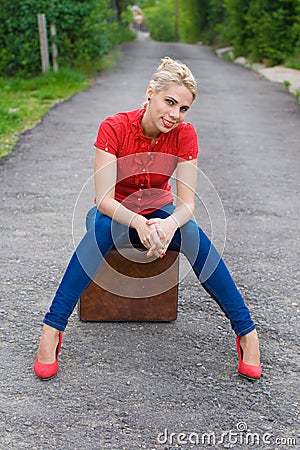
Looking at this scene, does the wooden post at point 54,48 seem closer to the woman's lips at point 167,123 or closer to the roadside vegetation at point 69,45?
the roadside vegetation at point 69,45

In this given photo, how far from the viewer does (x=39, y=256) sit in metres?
4.13

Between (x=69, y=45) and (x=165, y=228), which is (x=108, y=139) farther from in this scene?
(x=69, y=45)

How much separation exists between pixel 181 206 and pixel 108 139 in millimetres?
438

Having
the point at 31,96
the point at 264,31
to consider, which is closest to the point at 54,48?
the point at 31,96

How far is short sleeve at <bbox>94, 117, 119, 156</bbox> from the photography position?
9.59 feet

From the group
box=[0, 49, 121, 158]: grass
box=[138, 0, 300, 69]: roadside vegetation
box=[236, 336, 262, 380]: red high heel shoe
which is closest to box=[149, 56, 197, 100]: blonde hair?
box=[236, 336, 262, 380]: red high heel shoe

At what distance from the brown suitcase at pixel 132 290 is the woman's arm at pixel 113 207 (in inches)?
8.8

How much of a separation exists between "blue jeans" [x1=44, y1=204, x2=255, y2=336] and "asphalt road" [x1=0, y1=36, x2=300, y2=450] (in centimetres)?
25

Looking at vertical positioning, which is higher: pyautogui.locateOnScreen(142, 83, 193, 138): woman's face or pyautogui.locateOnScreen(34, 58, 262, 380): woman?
pyautogui.locateOnScreen(142, 83, 193, 138): woman's face

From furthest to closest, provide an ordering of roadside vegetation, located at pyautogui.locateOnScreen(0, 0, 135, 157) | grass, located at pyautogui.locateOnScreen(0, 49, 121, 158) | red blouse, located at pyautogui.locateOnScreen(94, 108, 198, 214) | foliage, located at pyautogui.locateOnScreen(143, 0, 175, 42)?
1. foliage, located at pyautogui.locateOnScreen(143, 0, 175, 42)
2. roadside vegetation, located at pyautogui.locateOnScreen(0, 0, 135, 157)
3. grass, located at pyautogui.locateOnScreen(0, 49, 121, 158)
4. red blouse, located at pyautogui.locateOnScreen(94, 108, 198, 214)

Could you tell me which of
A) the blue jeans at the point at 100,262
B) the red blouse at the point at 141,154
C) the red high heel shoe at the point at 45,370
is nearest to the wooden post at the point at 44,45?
the red blouse at the point at 141,154

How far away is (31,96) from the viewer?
11266 millimetres

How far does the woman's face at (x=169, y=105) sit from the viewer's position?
2.87 meters

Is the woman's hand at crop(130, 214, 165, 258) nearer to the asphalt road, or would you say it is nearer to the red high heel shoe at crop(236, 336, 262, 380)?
the asphalt road
